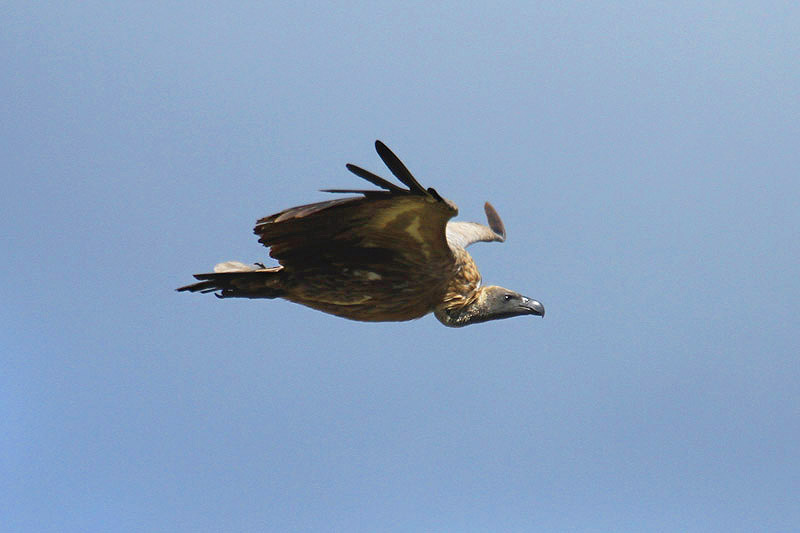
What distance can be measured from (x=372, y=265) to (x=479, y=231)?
326 cm

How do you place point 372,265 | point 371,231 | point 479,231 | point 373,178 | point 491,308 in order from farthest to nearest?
point 479,231 → point 491,308 → point 372,265 → point 371,231 → point 373,178

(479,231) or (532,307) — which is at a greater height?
(479,231)

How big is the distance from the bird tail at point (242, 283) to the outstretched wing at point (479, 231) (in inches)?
95.0

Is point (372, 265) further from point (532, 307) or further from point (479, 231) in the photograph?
point (479, 231)

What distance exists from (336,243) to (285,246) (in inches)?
15.5

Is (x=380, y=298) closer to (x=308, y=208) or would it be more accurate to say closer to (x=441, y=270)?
(x=441, y=270)

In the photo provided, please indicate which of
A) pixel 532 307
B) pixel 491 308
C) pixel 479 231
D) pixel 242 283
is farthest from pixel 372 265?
pixel 479 231

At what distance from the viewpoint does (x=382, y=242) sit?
263 inches

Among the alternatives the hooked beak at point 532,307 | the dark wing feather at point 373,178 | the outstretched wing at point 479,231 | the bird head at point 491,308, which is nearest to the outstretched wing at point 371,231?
the dark wing feather at point 373,178

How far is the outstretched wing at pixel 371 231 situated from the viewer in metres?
6.00

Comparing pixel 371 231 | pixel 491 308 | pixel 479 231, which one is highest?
pixel 479 231

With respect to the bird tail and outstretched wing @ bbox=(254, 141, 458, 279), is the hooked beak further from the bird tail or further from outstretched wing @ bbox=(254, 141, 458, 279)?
the bird tail

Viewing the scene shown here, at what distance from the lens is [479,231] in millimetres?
9859

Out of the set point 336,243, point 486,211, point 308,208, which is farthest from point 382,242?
point 486,211
